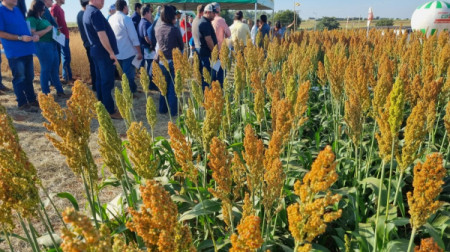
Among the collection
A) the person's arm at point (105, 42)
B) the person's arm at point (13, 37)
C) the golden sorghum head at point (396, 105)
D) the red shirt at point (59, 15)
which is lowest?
the golden sorghum head at point (396, 105)

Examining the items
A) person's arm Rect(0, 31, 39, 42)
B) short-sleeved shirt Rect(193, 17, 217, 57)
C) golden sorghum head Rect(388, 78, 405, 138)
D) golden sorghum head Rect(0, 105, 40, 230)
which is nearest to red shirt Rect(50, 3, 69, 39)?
person's arm Rect(0, 31, 39, 42)

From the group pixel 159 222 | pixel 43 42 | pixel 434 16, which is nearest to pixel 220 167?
pixel 159 222

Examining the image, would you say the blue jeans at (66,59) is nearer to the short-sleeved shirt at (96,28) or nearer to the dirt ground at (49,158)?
the dirt ground at (49,158)

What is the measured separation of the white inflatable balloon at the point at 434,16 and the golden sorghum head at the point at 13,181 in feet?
40.4

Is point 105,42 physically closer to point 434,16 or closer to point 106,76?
point 106,76

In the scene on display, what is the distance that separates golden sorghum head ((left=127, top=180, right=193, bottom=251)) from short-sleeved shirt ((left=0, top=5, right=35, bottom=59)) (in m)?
5.88

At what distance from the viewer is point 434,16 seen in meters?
11.0

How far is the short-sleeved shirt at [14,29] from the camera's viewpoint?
5.28 m

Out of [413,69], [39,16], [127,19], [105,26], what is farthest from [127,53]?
[413,69]

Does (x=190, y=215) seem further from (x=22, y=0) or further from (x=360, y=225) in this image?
(x=22, y=0)

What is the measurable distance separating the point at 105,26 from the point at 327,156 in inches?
195

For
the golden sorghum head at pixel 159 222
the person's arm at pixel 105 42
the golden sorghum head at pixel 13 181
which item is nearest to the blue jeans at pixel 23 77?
the person's arm at pixel 105 42

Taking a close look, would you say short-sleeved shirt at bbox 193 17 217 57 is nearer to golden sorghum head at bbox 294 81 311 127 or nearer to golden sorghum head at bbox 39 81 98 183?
golden sorghum head at bbox 294 81 311 127

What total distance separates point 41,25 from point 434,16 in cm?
1170
